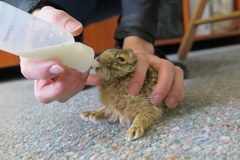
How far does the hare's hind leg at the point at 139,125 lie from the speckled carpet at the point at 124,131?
1 cm

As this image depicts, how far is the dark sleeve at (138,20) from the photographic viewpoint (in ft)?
3.21

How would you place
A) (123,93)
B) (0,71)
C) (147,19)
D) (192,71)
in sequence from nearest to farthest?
(123,93) < (147,19) < (192,71) < (0,71)

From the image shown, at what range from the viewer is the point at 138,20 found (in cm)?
100

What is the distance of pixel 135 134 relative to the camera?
2.00 feet

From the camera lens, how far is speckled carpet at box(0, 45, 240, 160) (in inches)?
21.5

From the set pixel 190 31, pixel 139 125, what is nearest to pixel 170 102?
pixel 139 125

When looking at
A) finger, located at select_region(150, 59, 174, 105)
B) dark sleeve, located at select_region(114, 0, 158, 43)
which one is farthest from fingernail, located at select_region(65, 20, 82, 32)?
dark sleeve, located at select_region(114, 0, 158, 43)

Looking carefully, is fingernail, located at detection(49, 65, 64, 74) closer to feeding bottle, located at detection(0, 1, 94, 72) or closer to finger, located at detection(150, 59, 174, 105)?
feeding bottle, located at detection(0, 1, 94, 72)

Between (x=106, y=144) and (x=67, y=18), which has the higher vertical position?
(x=67, y=18)

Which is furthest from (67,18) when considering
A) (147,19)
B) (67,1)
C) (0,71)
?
(0,71)

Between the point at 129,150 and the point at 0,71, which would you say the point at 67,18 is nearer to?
the point at 129,150

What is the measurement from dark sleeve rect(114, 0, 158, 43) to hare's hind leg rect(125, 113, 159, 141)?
347 mm

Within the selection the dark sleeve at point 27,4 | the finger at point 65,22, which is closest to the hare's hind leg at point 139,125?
the finger at point 65,22

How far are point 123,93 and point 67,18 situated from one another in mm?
209
